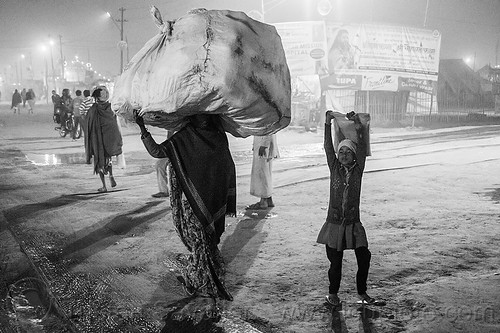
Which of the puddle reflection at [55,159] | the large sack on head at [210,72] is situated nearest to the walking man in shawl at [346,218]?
the large sack on head at [210,72]

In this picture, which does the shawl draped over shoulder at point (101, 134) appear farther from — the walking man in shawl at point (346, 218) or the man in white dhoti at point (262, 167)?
the walking man in shawl at point (346, 218)

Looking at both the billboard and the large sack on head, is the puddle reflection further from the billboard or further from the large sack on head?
the billboard

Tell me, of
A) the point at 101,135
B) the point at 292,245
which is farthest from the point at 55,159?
the point at 292,245

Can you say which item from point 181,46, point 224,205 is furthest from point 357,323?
point 181,46

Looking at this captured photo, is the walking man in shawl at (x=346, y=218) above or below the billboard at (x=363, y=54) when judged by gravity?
below

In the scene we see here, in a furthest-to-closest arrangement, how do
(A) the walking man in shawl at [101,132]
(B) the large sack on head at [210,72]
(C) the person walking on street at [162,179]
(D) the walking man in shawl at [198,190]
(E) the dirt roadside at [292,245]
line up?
(A) the walking man in shawl at [101,132] < (C) the person walking on street at [162,179] < (D) the walking man in shawl at [198,190] < (E) the dirt roadside at [292,245] < (B) the large sack on head at [210,72]

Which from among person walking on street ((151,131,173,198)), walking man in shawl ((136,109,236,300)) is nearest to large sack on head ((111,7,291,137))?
walking man in shawl ((136,109,236,300))

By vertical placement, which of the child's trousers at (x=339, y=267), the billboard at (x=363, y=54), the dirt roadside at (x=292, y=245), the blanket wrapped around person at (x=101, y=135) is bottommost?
the dirt roadside at (x=292, y=245)

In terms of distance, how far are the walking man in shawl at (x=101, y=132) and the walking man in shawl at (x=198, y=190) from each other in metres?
4.50

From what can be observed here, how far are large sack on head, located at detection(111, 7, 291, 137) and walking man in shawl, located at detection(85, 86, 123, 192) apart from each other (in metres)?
4.37

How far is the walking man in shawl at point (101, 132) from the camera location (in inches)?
314

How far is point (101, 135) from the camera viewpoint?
26.3 ft

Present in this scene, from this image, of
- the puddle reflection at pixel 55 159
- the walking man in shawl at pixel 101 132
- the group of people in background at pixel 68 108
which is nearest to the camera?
the walking man in shawl at pixel 101 132

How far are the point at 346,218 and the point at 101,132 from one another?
5.59 meters
